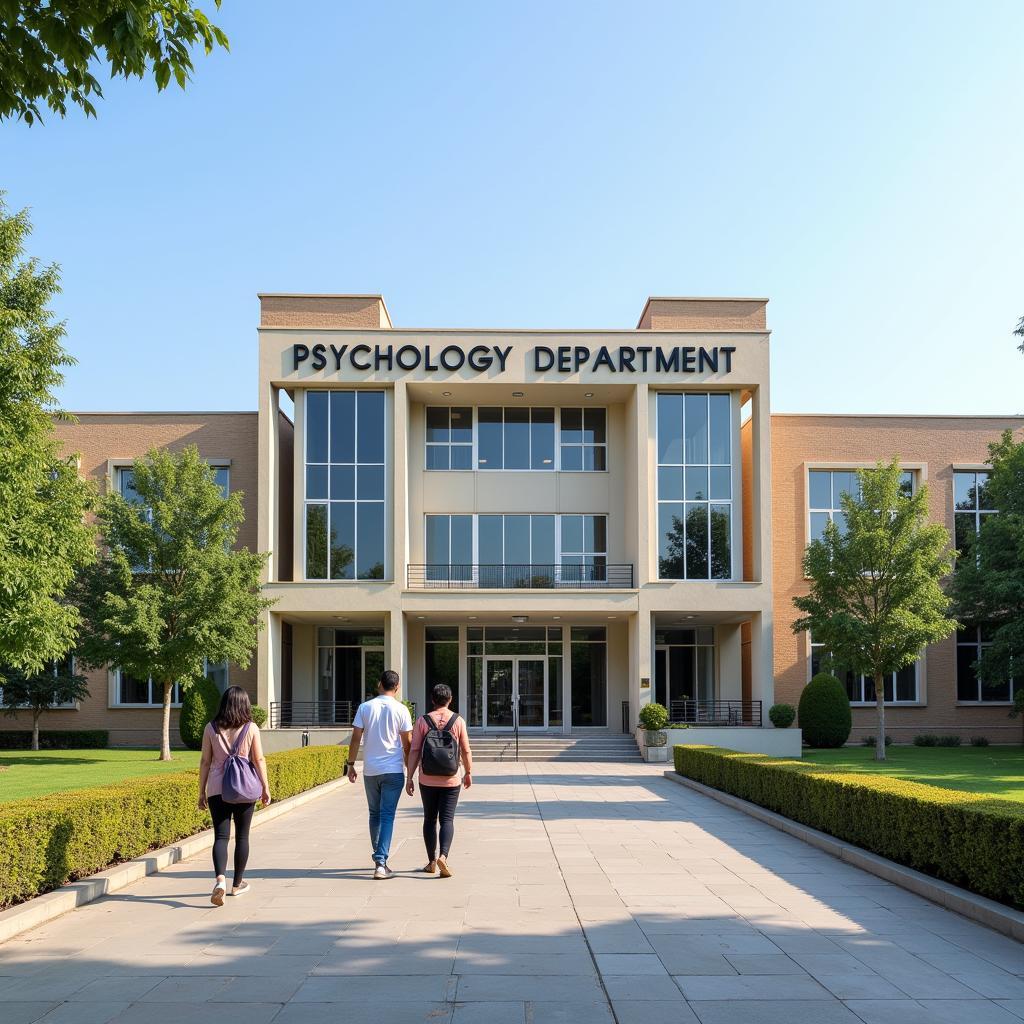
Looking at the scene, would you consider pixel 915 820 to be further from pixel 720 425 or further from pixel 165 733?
pixel 720 425

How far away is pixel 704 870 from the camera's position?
1075cm

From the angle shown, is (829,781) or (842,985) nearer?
(842,985)

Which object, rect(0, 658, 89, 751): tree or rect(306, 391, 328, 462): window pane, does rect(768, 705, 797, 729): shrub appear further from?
rect(0, 658, 89, 751): tree

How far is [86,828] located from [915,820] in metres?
7.32

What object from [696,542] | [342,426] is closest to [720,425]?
[696,542]

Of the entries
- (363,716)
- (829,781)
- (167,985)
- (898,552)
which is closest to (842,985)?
(167,985)

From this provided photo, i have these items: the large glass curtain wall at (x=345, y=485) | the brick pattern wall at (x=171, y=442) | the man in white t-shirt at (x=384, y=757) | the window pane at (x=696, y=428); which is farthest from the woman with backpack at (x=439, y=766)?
the brick pattern wall at (x=171, y=442)

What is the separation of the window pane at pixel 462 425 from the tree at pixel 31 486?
14661 millimetres

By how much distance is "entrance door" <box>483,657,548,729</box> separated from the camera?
35781 millimetres

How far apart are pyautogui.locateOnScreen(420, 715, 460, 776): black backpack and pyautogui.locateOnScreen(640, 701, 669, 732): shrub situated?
21.0m

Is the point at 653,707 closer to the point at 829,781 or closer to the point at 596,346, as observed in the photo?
the point at 596,346

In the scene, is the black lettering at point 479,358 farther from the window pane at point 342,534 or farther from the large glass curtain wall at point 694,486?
the window pane at point 342,534

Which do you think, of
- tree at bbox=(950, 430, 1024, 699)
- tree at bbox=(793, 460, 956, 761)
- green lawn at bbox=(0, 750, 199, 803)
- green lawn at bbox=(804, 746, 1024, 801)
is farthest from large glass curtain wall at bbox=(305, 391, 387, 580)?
tree at bbox=(950, 430, 1024, 699)

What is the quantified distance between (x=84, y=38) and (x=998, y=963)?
7.91 m
